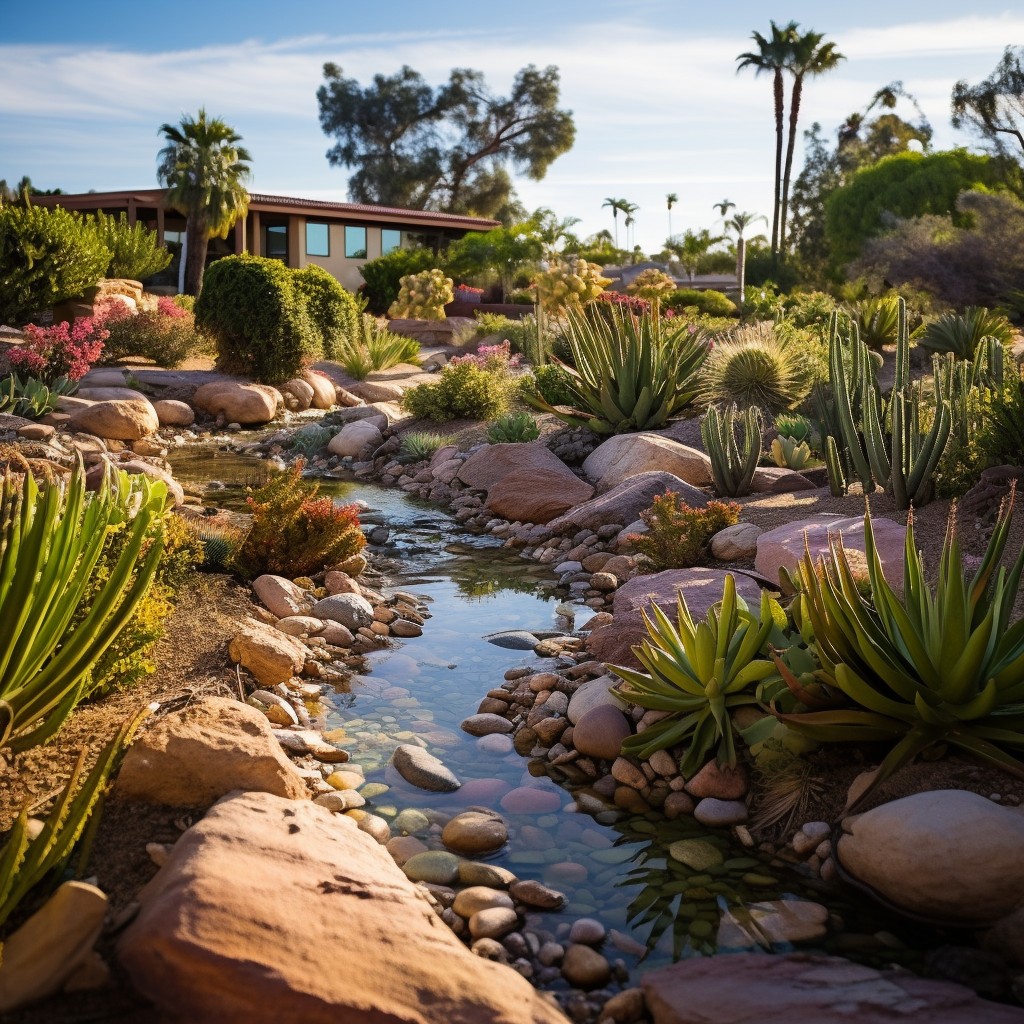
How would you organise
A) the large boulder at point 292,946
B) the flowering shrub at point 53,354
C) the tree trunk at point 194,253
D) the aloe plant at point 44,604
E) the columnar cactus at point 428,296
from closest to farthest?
the large boulder at point 292,946 < the aloe plant at point 44,604 < the flowering shrub at point 53,354 < the columnar cactus at point 428,296 < the tree trunk at point 194,253

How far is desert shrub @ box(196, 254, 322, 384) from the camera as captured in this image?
17.4 m

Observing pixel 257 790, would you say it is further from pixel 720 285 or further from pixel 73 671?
pixel 720 285

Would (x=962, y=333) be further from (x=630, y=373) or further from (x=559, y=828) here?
(x=559, y=828)

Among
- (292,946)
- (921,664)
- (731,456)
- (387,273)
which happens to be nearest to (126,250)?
(387,273)

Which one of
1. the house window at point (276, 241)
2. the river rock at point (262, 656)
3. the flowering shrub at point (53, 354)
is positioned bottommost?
the river rock at point (262, 656)

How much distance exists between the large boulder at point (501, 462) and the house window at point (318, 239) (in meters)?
26.2

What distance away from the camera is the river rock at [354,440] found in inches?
537

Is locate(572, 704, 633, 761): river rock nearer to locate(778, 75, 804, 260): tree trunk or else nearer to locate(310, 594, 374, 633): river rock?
locate(310, 594, 374, 633): river rock

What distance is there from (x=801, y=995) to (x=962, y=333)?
15.8 meters

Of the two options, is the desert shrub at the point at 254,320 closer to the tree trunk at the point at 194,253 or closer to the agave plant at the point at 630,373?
the agave plant at the point at 630,373

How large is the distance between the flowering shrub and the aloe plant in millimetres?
11487

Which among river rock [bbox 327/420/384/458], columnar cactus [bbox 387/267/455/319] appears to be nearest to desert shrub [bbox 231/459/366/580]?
river rock [bbox 327/420/384/458]

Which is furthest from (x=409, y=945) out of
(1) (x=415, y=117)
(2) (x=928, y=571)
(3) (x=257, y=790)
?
(1) (x=415, y=117)

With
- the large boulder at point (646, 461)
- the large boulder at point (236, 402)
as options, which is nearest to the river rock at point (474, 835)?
the large boulder at point (646, 461)
